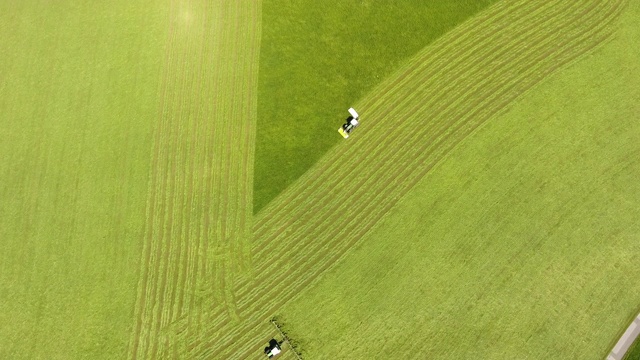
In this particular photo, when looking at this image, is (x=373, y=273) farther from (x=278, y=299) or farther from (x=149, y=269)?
(x=149, y=269)

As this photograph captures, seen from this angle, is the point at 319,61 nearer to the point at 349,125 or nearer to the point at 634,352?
the point at 349,125

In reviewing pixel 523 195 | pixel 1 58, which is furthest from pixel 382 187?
pixel 1 58

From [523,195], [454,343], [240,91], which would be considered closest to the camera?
[454,343]

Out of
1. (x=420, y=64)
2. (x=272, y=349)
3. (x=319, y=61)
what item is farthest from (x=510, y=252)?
(x=319, y=61)

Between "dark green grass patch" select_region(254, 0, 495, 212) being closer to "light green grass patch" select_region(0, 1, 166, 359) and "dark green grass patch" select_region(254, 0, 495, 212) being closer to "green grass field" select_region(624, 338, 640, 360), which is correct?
"light green grass patch" select_region(0, 1, 166, 359)

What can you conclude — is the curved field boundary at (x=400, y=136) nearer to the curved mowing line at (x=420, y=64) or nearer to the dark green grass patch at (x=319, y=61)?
the curved mowing line at (x=420, y=64)

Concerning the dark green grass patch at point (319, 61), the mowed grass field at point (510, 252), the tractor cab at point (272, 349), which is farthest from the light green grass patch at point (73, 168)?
the mowed grass field at point (510, 252)
